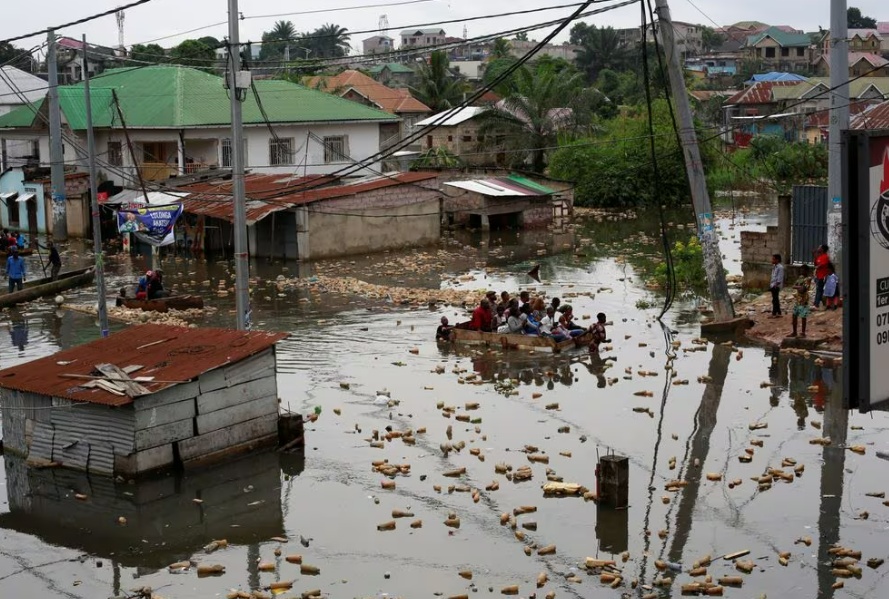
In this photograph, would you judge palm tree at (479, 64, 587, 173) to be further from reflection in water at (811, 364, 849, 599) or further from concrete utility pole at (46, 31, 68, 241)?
reflection in water at (811, 364, 849, 599)

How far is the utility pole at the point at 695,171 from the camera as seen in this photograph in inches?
899

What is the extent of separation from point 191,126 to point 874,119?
26842 millimetres

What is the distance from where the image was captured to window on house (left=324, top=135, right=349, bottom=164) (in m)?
54.1

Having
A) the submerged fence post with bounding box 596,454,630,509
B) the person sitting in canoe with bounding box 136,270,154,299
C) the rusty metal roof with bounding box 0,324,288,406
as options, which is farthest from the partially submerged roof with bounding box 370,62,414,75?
the submerged fence post with bounding box 596,454,630,509

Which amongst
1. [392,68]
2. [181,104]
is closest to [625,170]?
[181,104]

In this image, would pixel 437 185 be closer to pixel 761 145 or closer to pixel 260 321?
pixel 260 321

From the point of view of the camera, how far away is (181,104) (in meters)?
50.2

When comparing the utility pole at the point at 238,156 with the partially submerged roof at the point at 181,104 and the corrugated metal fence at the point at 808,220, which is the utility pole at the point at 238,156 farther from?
the partially submerged roof at the point at 181,104

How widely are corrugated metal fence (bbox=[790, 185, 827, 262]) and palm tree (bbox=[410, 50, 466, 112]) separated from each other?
4562 cm

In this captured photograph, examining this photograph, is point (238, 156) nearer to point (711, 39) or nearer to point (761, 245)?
point (761, 245)

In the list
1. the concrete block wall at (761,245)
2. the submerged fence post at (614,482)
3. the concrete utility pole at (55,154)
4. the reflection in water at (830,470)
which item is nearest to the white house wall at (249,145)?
the concrete utility pole at (55,154)

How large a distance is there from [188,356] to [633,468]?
6.67 metres

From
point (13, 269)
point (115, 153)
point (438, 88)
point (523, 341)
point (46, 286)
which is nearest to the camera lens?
point (523, 341)

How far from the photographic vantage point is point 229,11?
65.2ft
